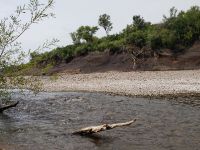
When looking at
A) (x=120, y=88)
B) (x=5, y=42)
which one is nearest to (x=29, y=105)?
(x=120, y=88)

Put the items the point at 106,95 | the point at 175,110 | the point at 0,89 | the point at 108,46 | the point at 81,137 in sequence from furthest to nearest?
1. the point at 108,46
2. the point at 106,95
3. the point at 175,110
4. the point at 81,137
5. the point at 0,89

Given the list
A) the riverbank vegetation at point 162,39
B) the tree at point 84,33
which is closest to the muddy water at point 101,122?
the riverbank vegetation at point 162,39

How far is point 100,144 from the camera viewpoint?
19250mm

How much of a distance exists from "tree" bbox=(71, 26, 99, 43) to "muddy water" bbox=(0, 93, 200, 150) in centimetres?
6185

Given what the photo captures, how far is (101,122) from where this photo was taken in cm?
2519

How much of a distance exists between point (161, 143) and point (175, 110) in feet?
32.2

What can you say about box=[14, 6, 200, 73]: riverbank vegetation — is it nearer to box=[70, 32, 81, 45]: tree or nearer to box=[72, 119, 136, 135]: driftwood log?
box=[70, 32, 81, 45]: tree

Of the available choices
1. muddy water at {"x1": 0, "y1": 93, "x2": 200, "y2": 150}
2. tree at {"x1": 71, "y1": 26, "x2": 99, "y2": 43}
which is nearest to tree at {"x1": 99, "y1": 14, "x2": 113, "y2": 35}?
tree at {"x1": 71, "y1": 26, "x2": 99, "y2": 43}

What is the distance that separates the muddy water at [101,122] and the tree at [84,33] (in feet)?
203

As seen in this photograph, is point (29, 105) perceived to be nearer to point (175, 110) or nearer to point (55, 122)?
point (55, 122)

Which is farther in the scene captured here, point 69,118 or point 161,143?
point 69,118

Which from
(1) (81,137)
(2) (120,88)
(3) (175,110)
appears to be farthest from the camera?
(2) (120,88)

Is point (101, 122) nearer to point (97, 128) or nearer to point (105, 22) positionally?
point (97, 128)

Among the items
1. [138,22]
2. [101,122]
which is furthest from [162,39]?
[101,122]
